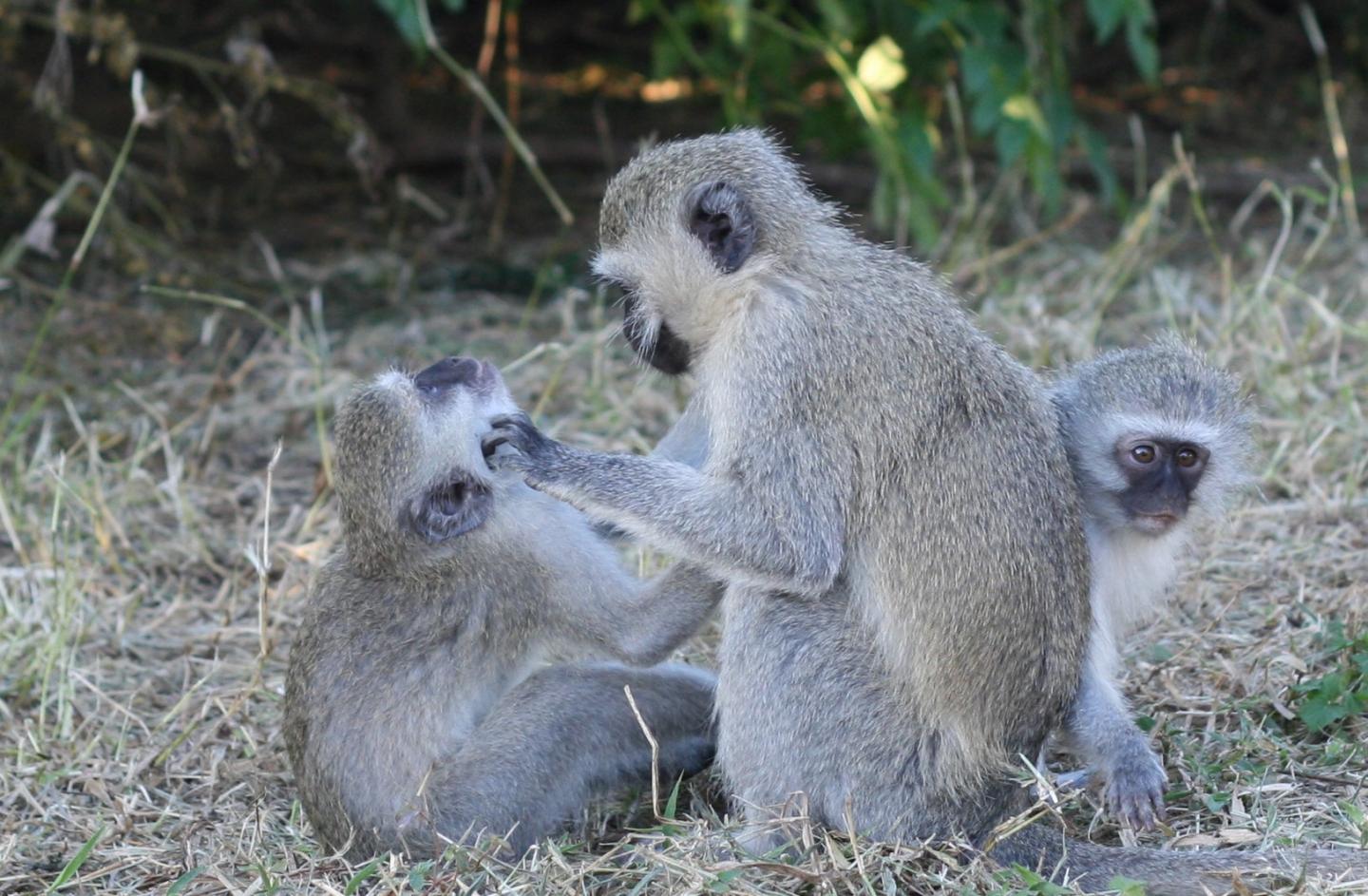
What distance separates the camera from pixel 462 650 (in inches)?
153

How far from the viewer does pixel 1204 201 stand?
8797mm

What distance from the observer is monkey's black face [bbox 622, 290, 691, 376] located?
12.9ft

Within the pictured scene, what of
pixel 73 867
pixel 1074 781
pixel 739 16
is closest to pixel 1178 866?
pixel 1074 781

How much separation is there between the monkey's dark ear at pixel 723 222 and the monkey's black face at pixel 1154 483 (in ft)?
3.31

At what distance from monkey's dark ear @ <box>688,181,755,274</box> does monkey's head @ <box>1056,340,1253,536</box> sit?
905mm

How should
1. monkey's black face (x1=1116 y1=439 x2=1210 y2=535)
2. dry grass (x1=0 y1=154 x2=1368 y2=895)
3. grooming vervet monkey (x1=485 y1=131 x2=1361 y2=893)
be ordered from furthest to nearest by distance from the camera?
monkey's black face (x1=1116 y1=439 x2=1210 y2=535) < dry grass (x1=0 y1=154 x2=1368 y2=895) < grooming vervet monkey (x1=485 y1=131 x2=1361 y2=893)

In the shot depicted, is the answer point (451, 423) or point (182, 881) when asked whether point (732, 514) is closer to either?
point (451, 423)

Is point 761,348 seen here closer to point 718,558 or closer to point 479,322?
point 718,558

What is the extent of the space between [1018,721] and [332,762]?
152 cm

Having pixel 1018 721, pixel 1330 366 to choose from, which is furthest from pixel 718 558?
pixel 1330 366

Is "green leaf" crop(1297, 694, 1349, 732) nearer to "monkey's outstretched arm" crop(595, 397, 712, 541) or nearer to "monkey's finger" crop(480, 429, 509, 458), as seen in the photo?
"monkey's outstretched arm" crop(595, 397, 712, 541)

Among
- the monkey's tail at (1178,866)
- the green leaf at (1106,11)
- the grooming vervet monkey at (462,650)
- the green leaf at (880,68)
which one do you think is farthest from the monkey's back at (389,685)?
the green leaf at (880,68)

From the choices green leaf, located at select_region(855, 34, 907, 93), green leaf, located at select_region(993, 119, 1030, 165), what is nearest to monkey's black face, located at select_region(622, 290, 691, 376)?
green leaf, located at select_region(993, 119, 1030, 165)

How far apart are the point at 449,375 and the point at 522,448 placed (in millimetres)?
291
